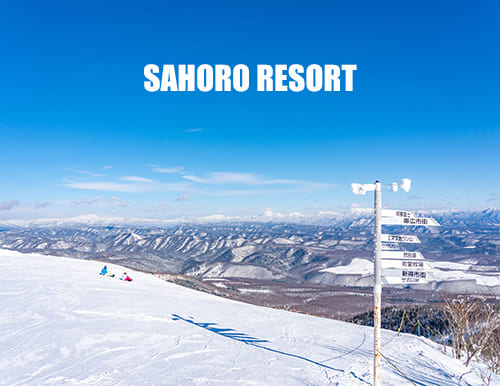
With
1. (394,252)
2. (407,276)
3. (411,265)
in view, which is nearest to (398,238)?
(394,252)

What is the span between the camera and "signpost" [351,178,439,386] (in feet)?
23.9

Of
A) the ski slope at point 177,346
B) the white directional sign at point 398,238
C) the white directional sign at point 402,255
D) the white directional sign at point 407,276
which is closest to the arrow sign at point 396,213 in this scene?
the white directional sign at point 398,238

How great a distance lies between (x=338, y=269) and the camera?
162 meters

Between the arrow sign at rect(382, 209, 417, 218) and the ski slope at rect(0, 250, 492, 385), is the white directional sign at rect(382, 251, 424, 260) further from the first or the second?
the ski slope at rect(0, 250, 492, 385)

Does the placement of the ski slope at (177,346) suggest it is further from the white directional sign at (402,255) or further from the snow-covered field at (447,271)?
the snow-covered field at (447,271)

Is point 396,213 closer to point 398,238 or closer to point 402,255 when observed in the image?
point 398,238

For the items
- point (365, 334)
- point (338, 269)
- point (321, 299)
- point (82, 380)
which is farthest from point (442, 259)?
point (82, 380)

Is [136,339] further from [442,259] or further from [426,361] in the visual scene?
[442,259]

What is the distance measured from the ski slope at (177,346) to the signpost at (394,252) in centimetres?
372

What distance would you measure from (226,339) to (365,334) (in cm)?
718

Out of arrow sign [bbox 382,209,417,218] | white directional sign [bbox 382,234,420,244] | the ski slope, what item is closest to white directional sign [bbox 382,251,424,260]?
white directional sign [bbox 382,234,420,244]

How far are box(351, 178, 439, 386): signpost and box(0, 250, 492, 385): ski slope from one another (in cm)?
372

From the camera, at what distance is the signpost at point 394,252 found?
7285 mm

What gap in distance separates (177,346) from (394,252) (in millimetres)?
8169
